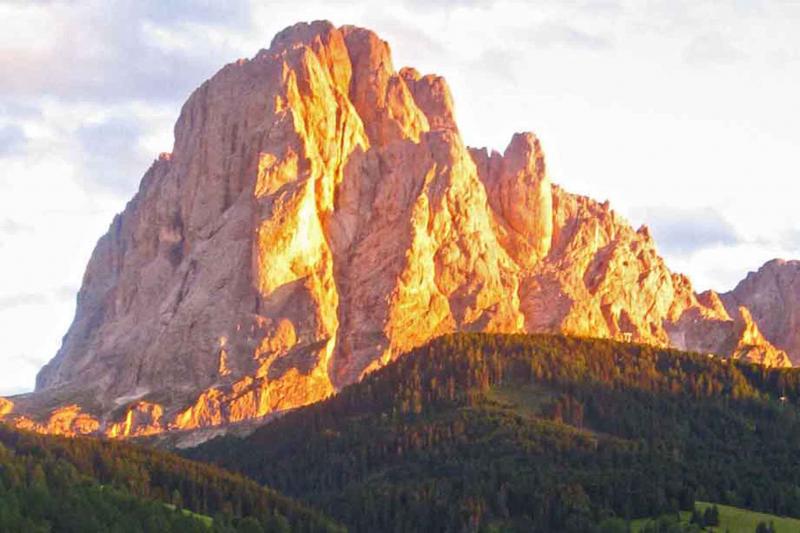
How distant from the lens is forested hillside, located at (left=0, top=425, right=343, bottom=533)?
516ft

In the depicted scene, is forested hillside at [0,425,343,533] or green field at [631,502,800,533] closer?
forested hillside at [0,425,343,533]

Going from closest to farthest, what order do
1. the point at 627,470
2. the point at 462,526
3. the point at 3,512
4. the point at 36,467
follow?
the point at 3,512 → the point at 36,467 → the point at 462,526 → the point at 627,470

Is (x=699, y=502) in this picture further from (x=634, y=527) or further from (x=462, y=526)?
(x=462, y=526)

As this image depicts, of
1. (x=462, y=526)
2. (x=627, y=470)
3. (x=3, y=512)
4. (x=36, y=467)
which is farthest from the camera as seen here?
(x=627, y=470)

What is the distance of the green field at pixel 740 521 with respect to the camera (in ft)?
589

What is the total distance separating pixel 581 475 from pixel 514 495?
30.0 feet

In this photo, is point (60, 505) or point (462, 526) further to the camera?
point (462, 526)

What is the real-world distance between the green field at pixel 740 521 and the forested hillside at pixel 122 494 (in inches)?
1381

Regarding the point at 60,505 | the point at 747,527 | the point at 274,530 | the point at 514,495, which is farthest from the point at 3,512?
the point at 747,527

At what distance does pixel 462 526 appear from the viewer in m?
186

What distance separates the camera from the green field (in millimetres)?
179625

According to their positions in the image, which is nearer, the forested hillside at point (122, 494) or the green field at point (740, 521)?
the forested hillside at point (122, 494)

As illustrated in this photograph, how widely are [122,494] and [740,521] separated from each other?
60.6m

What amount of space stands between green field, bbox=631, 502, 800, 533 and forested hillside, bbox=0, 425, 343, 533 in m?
35.1
